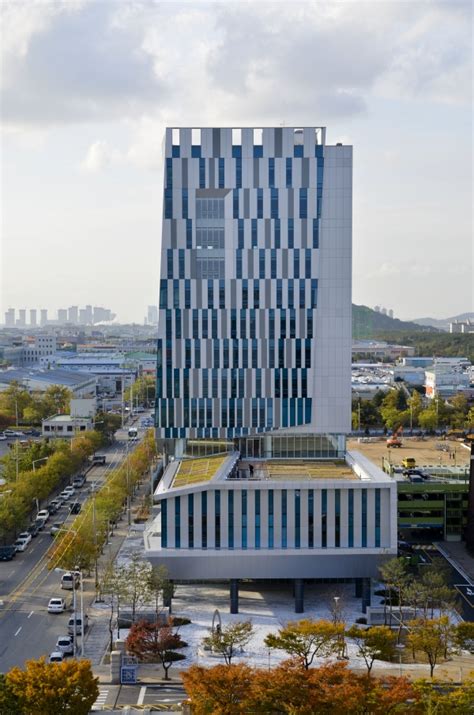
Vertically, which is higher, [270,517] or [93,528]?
[270,517]

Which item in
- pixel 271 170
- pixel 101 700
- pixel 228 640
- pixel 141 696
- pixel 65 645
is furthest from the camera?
pixel 271 170

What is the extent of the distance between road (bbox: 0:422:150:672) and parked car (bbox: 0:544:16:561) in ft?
0.83

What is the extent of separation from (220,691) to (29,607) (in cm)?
1453

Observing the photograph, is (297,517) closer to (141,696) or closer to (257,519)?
(257,519)

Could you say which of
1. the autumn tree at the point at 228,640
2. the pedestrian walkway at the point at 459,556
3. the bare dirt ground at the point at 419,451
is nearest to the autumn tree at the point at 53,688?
the autumn tree at the point at 228,640

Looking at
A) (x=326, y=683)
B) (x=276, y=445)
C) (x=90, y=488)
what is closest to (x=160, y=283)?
(x=276, y=445)

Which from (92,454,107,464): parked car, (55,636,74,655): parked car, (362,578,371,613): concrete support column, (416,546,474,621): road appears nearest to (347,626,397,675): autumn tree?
(362,578,371,613): concrete support column

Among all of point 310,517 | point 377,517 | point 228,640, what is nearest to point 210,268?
point 310,517

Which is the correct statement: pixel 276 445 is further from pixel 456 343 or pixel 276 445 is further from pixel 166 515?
pixel 456 343

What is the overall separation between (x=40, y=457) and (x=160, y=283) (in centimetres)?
2040

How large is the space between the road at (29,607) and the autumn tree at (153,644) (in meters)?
3.33

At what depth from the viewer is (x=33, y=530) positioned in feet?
157

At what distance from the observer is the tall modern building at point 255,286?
4328cm

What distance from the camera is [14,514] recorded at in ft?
146
